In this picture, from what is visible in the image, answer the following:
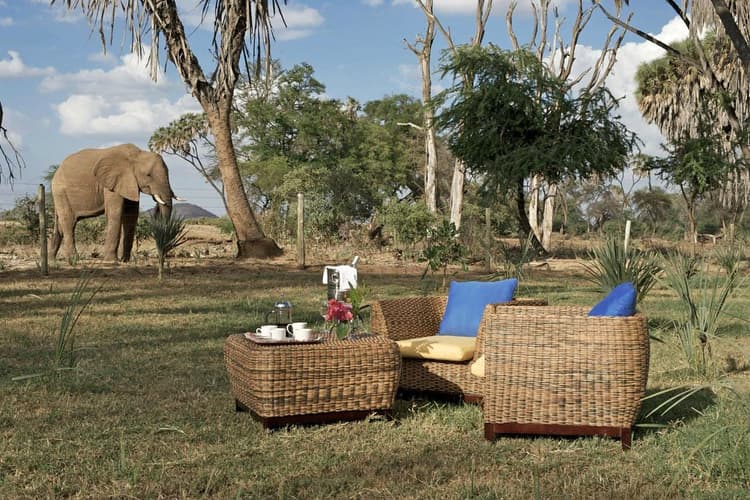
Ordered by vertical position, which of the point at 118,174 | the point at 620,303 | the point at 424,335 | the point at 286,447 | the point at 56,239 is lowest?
the point at 286,447

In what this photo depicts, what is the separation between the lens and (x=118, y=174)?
57.1 feet

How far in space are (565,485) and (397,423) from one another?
1.43 meters

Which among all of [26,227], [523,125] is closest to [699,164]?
[523,125]

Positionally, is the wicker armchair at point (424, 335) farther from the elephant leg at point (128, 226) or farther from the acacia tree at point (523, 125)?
the acacia tree at point (523, 125)

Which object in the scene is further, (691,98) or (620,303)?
(691,98)

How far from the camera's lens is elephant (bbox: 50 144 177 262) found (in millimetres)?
17031

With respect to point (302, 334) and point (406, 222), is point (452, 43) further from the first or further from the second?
point (302, 334)

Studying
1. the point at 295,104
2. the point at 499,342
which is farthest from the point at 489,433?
the point at 295,104

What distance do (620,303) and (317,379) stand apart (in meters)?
1.73

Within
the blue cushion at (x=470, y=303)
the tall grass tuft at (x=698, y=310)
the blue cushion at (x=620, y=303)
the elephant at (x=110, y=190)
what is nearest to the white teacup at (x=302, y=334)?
the blue cushion at (x=470, y=303)

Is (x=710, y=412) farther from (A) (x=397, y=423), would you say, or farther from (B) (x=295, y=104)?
(B) (x=295, y=104)

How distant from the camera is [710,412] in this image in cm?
533

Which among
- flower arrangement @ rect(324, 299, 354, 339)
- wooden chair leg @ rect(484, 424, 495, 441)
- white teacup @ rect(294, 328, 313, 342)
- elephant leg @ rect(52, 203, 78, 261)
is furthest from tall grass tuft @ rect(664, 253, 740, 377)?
elephant leg @ rect(52, 203, 78, 261)

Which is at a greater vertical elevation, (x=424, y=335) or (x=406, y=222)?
(x=406, y=222)
